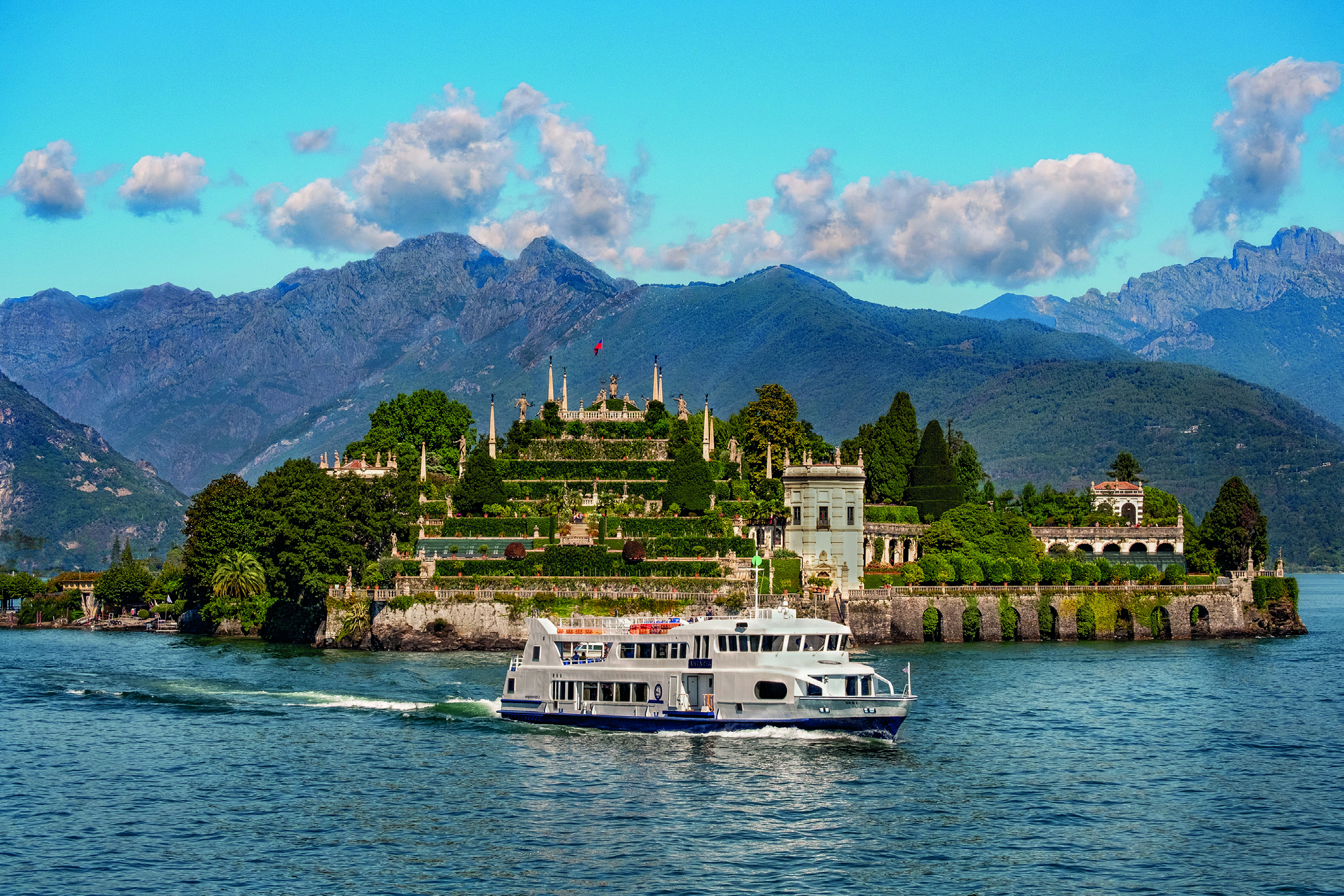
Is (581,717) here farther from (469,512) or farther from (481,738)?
(469,512)

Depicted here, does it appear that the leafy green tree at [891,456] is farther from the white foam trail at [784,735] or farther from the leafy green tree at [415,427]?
the white foam trail at [784,735]

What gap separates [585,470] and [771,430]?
24710 millimetres

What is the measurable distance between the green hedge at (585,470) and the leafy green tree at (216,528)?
22.7m

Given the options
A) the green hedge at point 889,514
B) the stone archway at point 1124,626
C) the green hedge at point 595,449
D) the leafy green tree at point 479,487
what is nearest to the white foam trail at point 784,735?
the leafy green tree at point 479,487

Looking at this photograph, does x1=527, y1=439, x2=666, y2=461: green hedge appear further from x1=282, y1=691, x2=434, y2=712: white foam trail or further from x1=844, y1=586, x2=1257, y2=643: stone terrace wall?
x1=282, y1=691, x2=434, y2=712: white foam trail

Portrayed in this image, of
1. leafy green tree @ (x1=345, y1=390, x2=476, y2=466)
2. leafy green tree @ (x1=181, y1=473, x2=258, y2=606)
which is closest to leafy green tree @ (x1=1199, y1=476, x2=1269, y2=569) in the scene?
leafy green tree @ (x1=345, y1=390, x2=476, y2=466)

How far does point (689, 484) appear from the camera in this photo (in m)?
125

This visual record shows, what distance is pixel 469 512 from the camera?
125 m

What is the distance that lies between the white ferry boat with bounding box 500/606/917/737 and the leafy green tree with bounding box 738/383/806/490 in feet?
239

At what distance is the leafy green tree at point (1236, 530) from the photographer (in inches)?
5246

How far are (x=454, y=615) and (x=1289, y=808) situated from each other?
65700 millimetres

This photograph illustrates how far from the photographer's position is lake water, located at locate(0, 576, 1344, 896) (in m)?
46.5

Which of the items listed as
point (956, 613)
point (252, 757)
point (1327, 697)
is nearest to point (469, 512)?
point (956, 613)

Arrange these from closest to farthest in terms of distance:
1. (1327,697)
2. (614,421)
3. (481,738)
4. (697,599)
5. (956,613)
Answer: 1. (481,738)
2. (1327,697)
3. (697,599)
4. (956,613)
5. (614,421)
